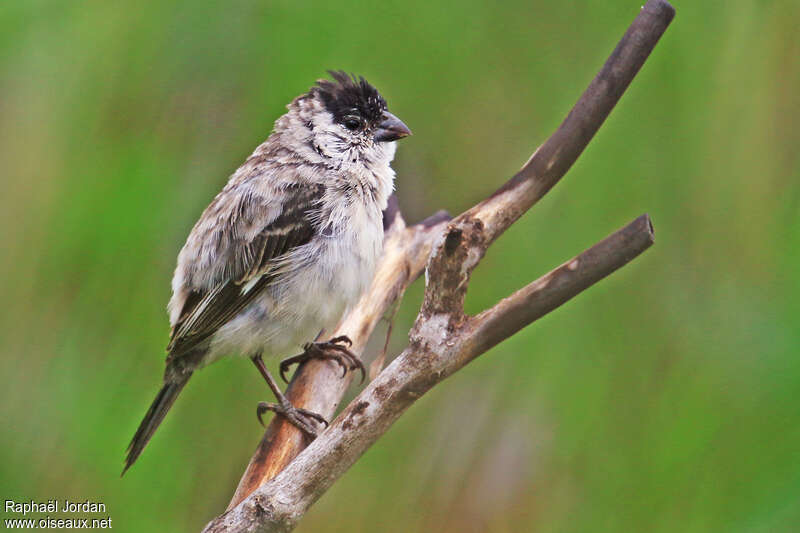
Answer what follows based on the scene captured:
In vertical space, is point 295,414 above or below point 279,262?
below

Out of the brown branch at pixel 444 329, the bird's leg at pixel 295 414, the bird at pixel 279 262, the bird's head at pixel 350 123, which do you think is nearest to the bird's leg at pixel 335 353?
the bird at pixel 279 262

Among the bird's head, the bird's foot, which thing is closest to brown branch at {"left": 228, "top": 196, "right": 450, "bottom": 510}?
the bird's foot

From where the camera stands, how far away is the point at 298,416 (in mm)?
1250

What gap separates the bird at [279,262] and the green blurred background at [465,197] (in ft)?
0.56

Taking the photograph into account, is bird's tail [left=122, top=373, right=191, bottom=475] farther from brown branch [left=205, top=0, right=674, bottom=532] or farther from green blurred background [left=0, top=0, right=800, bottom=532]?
brown branch [left=205, top=0, right=674, bottom=532]

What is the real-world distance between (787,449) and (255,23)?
1293 mm

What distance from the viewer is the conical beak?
148cm

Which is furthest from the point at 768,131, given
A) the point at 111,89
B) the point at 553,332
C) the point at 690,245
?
the point at 111,89

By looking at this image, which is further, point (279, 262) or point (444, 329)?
point (279, 262)

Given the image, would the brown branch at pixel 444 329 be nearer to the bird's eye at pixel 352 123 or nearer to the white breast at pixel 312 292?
the white breast at pixel 312 292

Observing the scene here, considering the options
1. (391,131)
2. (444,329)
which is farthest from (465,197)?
(444,329)

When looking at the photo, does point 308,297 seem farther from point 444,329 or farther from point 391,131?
point 444,329

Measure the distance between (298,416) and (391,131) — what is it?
1.93 ft

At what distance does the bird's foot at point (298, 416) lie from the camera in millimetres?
1233
